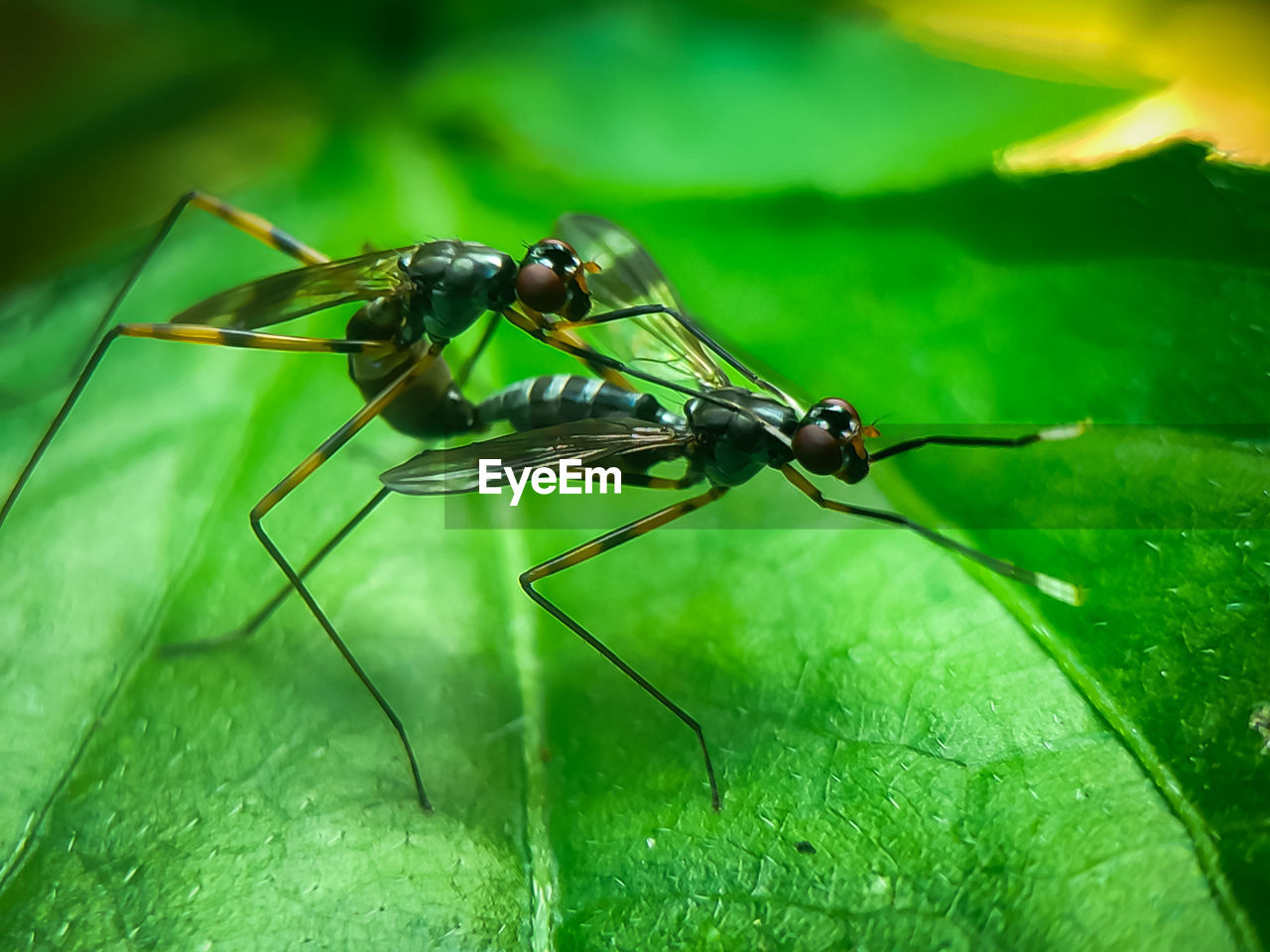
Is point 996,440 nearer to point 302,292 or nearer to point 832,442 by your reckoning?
point 832,442

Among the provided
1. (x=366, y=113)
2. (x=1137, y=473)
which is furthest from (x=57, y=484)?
(x=1137, y=473)

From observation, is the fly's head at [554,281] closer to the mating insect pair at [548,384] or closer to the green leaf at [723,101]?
the mating insect pair at [548,384]

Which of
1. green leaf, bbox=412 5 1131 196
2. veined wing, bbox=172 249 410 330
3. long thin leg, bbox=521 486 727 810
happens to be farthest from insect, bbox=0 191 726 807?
green leaf, bbox=412 5 1131 196

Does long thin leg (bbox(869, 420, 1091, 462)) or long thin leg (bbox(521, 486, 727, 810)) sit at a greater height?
long thin leg (bbox(869, 420, 1091, 462))

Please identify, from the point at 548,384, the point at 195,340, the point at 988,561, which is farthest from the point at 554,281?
the point at 988,561

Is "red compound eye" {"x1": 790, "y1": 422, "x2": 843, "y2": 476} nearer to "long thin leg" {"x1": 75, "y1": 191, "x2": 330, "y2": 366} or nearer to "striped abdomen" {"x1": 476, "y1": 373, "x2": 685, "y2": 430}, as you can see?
"striped abdomen" {"x1": 476, "y1": 373, "x2": 685, "y2": 430}

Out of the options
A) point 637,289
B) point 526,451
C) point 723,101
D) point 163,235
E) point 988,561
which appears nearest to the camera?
point 988,561
